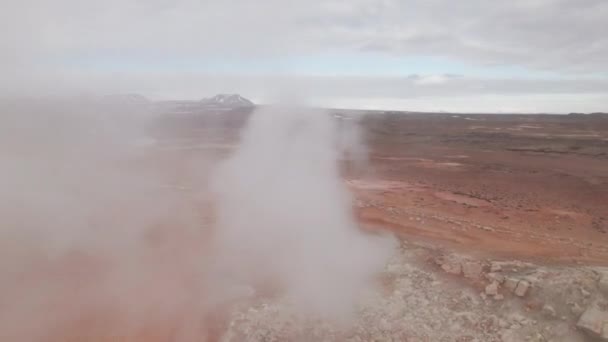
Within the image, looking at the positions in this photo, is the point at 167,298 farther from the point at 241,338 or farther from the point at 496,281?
the point at 496,281

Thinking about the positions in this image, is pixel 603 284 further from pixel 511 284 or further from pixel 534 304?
pixel 511 284

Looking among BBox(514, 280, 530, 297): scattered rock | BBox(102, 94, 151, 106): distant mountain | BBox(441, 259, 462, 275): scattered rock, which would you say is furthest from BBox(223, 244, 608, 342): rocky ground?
BBox(102, 94, 151, 106): distant mountain

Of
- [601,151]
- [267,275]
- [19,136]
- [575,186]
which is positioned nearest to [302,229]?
[267,275]

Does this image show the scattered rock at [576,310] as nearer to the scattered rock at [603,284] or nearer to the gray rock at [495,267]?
the scattered rock at [603,284]

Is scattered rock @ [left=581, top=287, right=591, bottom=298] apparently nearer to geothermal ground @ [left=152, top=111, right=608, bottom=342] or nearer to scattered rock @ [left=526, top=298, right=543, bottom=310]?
geothermal ground @ [left=152, top=111, right=608, bottom=342]

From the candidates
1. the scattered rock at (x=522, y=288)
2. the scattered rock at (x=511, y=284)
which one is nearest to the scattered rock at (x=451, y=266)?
the scattered rock at (x=511, y=284)

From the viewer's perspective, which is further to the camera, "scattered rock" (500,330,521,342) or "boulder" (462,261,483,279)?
"boulder" (462,261,483,279)
